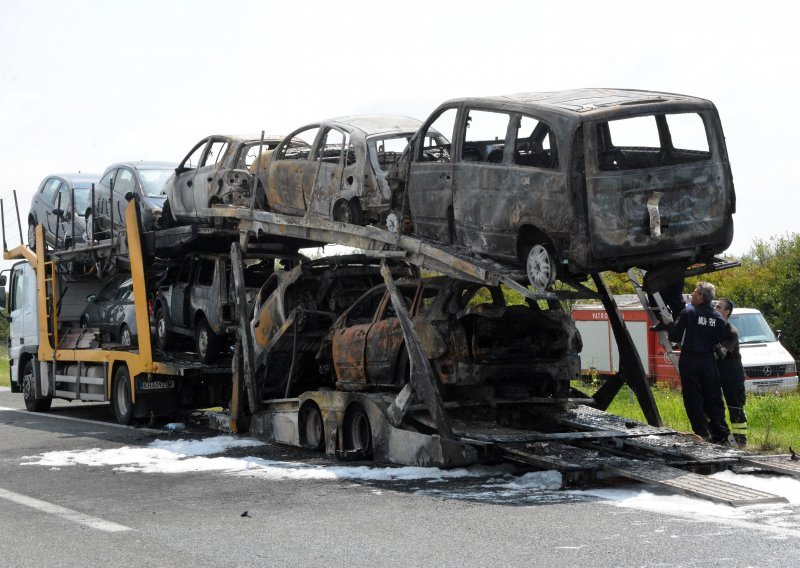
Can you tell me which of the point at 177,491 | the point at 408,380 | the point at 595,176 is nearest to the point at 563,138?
the point at 595,176

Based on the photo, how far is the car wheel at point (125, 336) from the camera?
19359 mm

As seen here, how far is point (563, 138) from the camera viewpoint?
1039cm

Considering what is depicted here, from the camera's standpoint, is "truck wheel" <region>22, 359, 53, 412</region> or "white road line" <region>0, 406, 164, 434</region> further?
"truck wheel" <region>22, 359, 53, 412</region>

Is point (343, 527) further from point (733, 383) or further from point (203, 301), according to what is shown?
Result: point (203, 301)

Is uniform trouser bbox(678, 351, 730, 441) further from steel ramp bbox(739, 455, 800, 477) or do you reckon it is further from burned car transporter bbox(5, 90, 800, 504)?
steel ramp bbox(739, 455, 800, 477)

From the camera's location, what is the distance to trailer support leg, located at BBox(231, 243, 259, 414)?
15.3 metres

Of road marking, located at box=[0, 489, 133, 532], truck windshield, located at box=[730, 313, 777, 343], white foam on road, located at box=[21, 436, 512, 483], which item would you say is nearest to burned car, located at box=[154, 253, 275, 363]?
white foam on road, located at box=[21, 436, 512, 483]

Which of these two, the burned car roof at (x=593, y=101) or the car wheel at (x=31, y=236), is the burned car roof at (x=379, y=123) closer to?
the burned car roof at (x=593, y=101)

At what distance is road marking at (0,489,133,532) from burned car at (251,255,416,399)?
177 inches

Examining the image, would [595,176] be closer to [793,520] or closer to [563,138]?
[563,138]

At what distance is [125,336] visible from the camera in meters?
19.5

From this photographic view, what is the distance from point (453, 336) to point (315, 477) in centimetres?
198

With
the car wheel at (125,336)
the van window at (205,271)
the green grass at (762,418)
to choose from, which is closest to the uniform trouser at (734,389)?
the green grass at (762,418)

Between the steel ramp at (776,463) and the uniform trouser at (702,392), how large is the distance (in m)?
1.53
